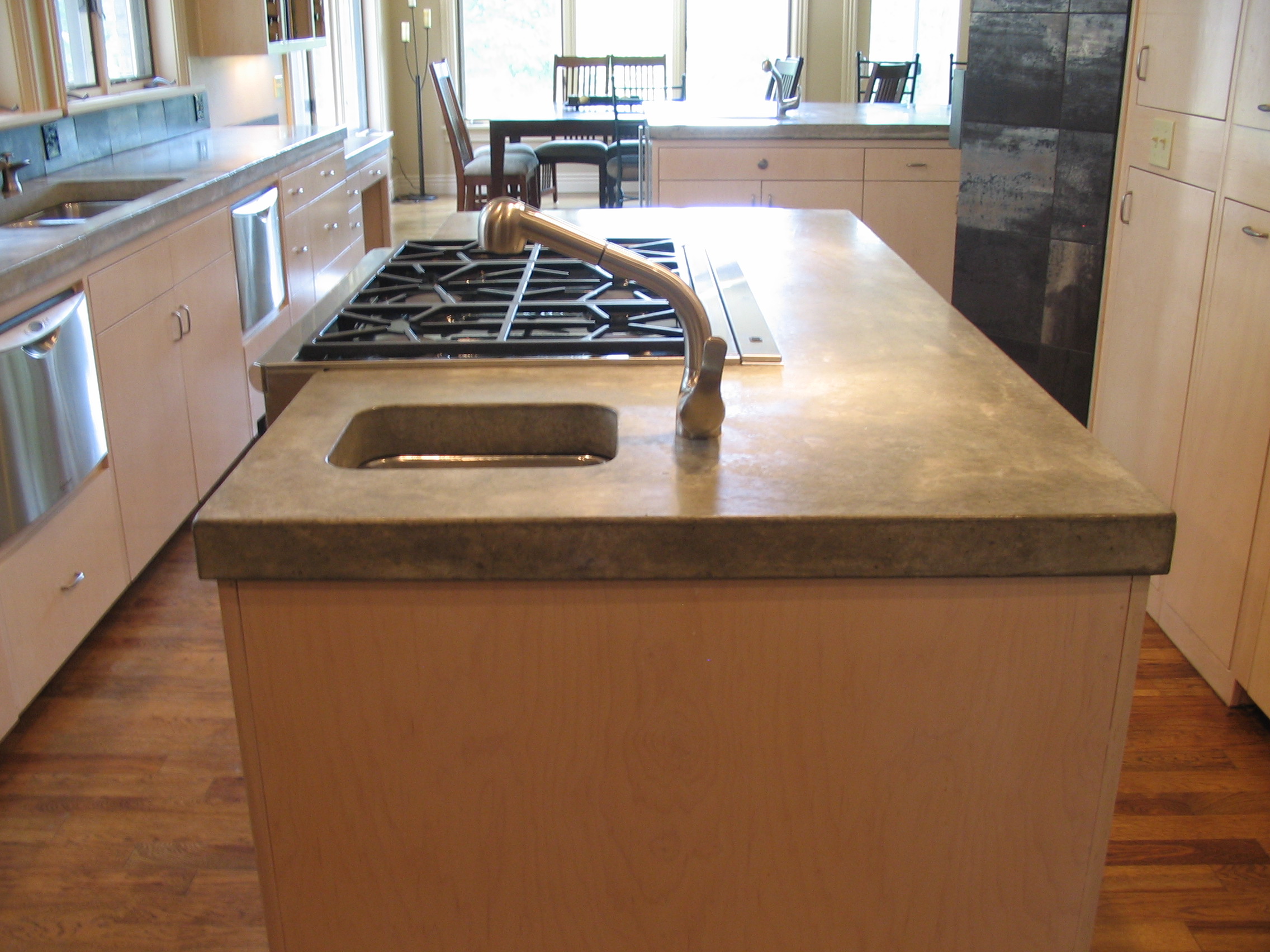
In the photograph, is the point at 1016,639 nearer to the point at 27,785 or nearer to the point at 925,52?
the point at 27,785

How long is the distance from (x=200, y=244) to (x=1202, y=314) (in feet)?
8.04

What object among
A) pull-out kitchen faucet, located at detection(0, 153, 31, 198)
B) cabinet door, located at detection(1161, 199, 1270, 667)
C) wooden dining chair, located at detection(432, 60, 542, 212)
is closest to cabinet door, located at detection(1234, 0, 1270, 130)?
cabinet door, located at detection(1161, 199, 1270, 667)

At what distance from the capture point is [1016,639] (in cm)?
99

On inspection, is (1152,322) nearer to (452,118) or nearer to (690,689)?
(690,689)

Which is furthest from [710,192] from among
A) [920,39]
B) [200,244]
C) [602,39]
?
[920,39]

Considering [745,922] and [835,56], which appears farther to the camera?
[835,56]

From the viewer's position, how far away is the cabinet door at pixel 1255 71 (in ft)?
6.61

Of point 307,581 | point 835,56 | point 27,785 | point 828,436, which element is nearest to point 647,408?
point 828,436

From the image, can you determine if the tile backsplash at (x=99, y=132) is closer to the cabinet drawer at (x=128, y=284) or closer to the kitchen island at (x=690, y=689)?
the cabinet drawer at (x=128, y=284)

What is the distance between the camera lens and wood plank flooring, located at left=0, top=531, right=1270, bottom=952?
66.2 inches

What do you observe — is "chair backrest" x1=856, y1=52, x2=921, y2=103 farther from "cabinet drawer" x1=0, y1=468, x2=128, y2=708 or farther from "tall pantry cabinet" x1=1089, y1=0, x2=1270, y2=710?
"cabinet drawer" x1=0, y1=468, x2=128, y2=708

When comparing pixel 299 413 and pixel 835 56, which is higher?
pixel 835 56

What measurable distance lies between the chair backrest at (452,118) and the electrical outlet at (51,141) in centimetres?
286

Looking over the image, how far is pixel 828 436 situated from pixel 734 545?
24 centimetres
